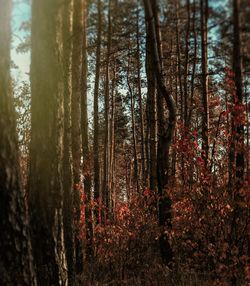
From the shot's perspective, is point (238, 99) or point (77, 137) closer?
point (238, 99)

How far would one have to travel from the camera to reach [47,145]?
18.1 feet

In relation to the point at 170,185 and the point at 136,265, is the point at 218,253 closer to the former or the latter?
the point at 170,185

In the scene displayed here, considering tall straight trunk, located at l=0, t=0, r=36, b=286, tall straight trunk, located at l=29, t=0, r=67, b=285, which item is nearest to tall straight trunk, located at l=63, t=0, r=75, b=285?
tall straight trunk, located at l=29, t=0, r=67, b=285

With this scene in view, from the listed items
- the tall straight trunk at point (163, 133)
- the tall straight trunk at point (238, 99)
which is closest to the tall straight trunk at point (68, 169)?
the tall straight trunk at point (163, 133)

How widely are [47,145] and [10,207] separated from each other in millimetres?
1612

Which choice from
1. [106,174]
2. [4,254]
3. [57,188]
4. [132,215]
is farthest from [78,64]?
[106,174]

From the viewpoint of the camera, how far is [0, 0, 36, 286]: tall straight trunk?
391 cm

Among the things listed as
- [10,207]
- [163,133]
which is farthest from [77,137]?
[10,207]

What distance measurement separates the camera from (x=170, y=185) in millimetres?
7695

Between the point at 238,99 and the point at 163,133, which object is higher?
the point at 238,99

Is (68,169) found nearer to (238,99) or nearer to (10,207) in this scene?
(238,99)

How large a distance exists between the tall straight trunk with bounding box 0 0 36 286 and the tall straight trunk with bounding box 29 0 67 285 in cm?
125

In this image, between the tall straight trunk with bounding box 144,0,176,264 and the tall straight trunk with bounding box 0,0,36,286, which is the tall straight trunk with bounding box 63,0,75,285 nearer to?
the tall straight trunk with bounding box 144,0,176,264

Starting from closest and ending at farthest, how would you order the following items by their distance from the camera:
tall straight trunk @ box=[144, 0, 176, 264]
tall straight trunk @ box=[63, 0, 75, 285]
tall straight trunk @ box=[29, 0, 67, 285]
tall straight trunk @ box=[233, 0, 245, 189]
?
1. tall straight trunk @ box=[29, 0, 67, 285]
2. tall straight trunk @ box=[233, 0, 245, 189]
3. tall straight trunk @ box=[63, 0, 75, 285]
4. tall straight trunk @ box=[144, 0, 176, 264]
